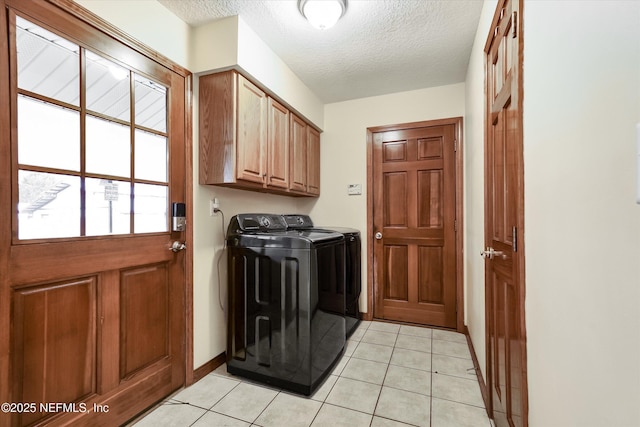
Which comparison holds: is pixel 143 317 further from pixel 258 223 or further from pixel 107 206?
pixel 258 223

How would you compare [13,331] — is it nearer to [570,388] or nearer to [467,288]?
[570,388]

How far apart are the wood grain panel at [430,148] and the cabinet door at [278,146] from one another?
1.46 meters

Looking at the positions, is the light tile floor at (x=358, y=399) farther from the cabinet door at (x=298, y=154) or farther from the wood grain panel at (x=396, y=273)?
the cabinet door at (x=298, y=154)

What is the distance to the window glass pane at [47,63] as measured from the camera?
1.20 m

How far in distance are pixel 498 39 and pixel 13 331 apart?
99.8 inches

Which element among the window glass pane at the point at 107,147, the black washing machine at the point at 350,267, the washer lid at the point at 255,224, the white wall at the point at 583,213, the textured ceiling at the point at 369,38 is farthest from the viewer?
the black washing machine at the point at 350,267

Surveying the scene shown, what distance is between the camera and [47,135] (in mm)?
1274

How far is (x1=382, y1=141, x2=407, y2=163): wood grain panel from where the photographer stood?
10.2 feet

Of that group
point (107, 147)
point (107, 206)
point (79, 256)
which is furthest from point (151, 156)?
point (79, 256)

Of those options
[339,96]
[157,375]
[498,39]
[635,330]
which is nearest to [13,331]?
[157,375]

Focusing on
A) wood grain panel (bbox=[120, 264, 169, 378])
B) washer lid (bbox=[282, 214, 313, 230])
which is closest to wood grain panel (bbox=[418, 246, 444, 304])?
washer lid (bbox=[282, 214, 313, 230])

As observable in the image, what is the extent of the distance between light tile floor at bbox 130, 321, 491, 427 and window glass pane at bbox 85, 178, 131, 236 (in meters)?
1.10

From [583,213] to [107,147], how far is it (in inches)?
77.8

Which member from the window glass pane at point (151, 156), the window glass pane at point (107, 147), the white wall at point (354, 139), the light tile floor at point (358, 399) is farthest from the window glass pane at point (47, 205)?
the white wall at point (354, 139)
